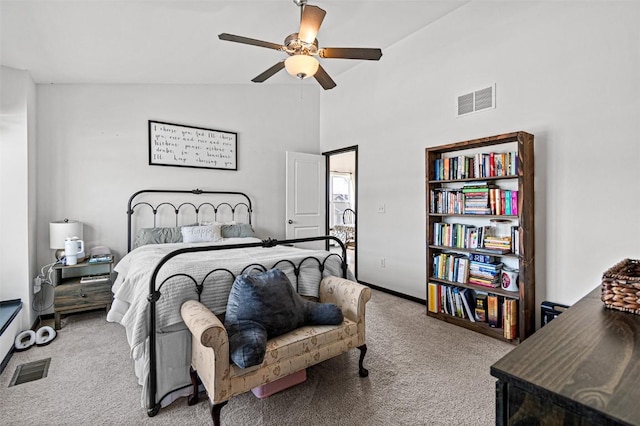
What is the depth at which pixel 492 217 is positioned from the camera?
2.90 m

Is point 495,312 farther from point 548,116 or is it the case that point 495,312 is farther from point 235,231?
point 235,231

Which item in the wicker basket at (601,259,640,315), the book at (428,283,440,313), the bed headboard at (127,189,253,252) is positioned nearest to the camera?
the wicker basket at (601,259,640,315)

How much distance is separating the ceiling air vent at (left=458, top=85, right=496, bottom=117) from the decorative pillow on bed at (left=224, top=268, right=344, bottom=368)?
2.52 meters

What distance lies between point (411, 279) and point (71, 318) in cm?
367

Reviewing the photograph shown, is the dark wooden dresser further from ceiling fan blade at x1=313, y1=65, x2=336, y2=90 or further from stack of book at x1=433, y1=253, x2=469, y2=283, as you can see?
ceiling fan blade at x1=313, y1=65, x2=336, y2=90

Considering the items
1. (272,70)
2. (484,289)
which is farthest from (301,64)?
(484,289)

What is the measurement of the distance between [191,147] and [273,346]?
3.19 m

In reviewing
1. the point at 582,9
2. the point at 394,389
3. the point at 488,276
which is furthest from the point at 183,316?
the point at 582,9

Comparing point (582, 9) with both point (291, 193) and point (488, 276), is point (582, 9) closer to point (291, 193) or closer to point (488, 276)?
point (488, 276)

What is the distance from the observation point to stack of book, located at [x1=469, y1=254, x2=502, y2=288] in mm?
2893

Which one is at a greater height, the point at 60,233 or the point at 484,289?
the point at 60,233

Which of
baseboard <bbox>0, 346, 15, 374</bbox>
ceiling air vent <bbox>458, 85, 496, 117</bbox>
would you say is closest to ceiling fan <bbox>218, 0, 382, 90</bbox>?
ceiling air vent <bbox>458, 85, 496, 117</bbox>

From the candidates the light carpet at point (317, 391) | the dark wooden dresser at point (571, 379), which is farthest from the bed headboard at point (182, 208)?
the dark wooden dresser at point (571, 379)

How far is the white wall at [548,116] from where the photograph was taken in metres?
2.38
